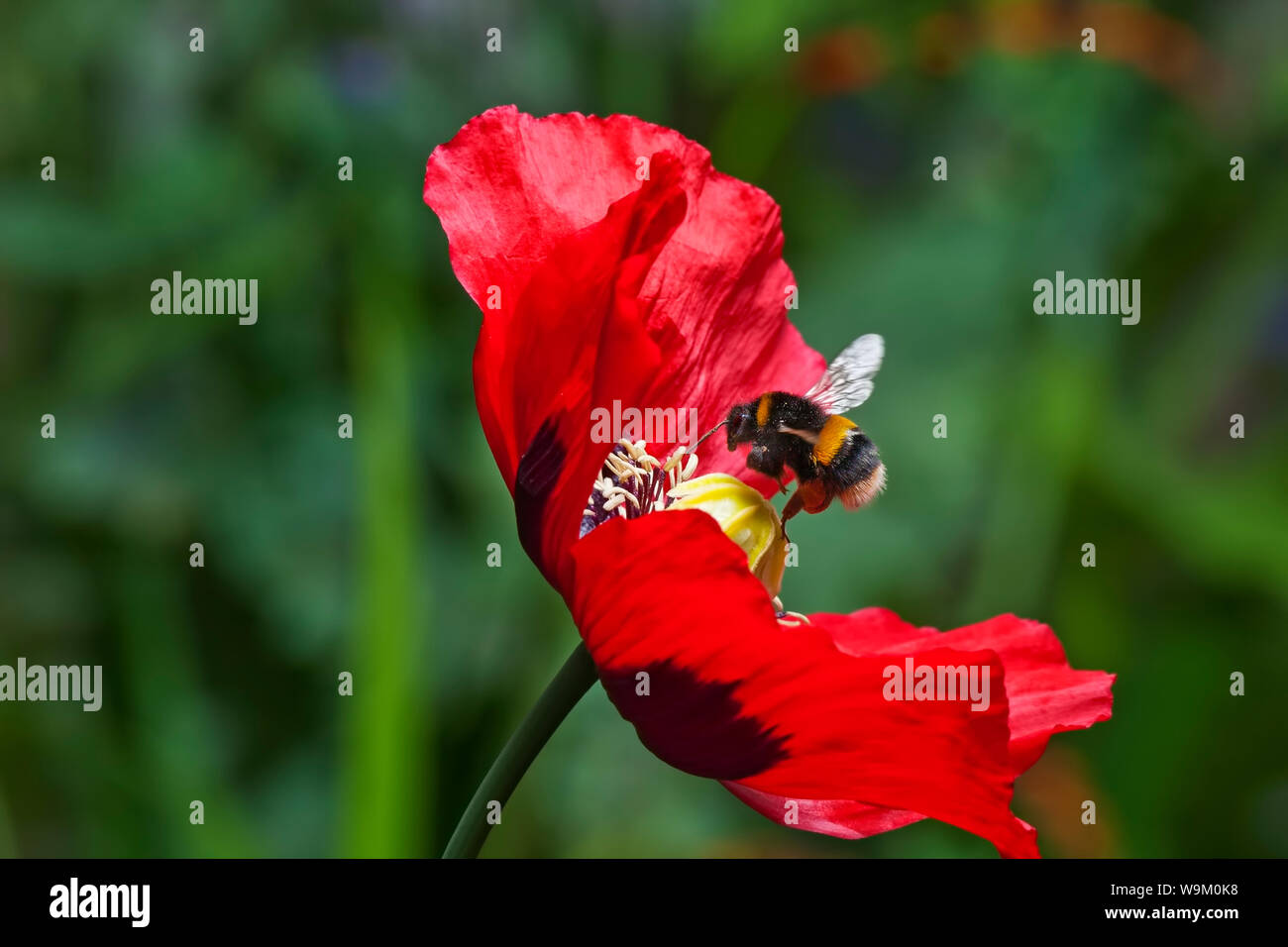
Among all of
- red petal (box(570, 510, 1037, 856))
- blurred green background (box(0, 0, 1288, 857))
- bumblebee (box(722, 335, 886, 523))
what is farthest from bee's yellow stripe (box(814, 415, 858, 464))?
blurred green background (box(0, 0, 1288, 857))

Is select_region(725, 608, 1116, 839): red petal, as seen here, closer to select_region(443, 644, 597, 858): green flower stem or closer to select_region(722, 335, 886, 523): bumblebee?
select_region(722, 335, 886, 523): bumblebee

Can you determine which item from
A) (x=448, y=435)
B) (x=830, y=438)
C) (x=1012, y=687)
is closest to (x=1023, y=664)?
(x=1012, y=687)

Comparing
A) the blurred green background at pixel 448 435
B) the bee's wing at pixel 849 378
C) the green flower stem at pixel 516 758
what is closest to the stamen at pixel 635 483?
the bee's wing at pixel 849 378

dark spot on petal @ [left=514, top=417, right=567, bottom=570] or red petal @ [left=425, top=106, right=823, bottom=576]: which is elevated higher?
red petal @ [left=425, top=106, right=823, bottom=576]

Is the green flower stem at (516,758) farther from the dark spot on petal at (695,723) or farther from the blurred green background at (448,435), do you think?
the blurred green background at (448,435)

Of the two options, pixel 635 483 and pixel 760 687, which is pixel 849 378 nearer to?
pixel 635 483
